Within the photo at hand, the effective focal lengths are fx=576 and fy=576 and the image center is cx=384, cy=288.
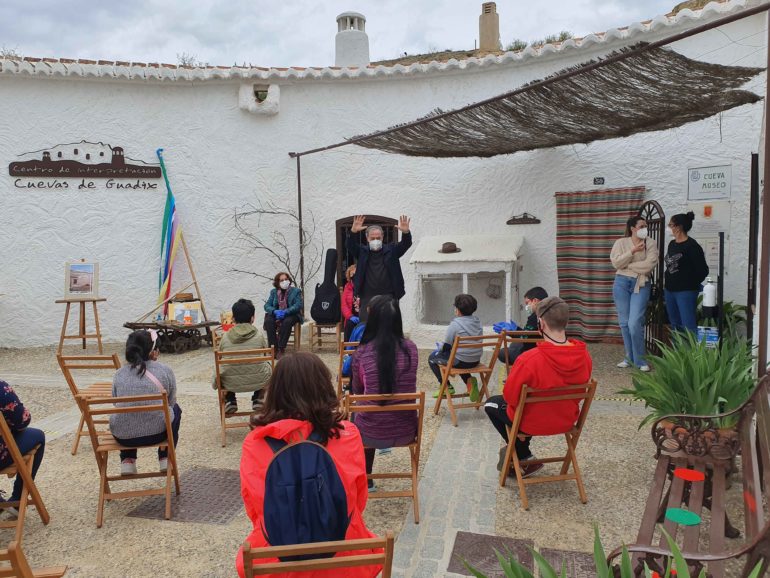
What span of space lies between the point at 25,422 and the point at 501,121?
16.0 ft

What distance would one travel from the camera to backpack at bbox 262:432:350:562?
65.9 inches

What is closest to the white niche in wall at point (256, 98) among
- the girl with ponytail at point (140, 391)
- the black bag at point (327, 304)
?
the black bag at point (327, 304)

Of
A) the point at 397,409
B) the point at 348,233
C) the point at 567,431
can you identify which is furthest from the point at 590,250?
the point at 397,409

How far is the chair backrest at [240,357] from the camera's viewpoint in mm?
4293

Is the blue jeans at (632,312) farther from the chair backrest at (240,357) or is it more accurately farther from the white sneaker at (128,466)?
the white sneaker at (128,466)

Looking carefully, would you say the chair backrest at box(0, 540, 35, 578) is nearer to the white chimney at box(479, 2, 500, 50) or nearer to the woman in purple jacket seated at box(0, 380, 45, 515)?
the woman in purple jacket seated at box(0, 380, 45, 515)

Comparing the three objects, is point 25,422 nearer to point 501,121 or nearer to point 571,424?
point 571,424

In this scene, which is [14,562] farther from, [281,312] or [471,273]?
[471,273]

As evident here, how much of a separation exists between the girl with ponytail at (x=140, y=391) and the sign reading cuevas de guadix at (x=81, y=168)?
20.1 ft

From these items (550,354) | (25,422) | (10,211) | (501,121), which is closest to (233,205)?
(10,211)

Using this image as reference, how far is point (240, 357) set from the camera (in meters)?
4.50

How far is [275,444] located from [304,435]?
94 millimetres

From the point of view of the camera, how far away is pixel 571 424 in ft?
10.6

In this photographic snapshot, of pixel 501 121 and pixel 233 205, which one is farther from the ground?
pixel 501 121
